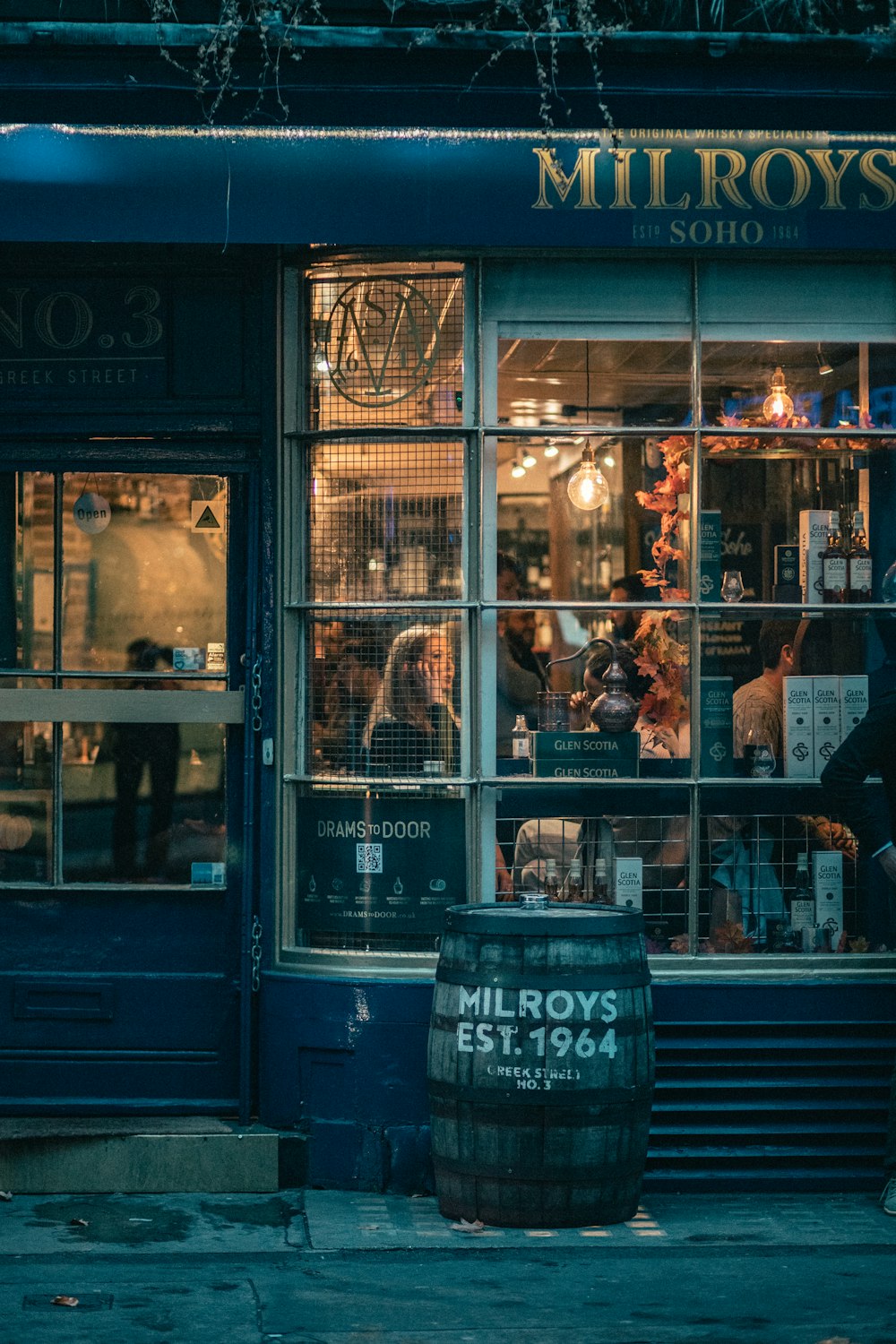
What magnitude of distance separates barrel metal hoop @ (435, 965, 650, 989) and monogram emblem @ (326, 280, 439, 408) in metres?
2.33

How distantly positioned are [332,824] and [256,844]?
0.35 metres

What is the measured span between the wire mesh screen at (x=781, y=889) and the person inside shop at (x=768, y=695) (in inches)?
12.4

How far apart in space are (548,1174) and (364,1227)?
0.72 m

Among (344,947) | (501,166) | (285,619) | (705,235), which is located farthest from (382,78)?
(344,947)

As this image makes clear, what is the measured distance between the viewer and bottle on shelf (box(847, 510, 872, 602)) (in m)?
7.41

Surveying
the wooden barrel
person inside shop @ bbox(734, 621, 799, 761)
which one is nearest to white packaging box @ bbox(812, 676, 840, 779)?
person inside shop @ bbox(734, 621, 799, 761)

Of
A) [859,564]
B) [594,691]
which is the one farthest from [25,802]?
[859,564]

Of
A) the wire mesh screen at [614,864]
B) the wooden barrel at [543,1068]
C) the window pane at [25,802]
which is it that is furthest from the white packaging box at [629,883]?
the window pane at [25,802]

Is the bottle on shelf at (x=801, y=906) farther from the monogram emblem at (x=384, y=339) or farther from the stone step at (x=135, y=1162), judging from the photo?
the monogram emblem at (x=384, y=339)

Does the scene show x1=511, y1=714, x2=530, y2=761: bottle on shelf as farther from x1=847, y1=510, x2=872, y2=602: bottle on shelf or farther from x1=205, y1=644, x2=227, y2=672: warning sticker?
x1=847, y1=510, x2=872, y2=602: bottle on shelf

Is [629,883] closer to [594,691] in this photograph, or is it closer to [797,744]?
[594,691]

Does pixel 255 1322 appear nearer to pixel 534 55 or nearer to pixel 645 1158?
pixel 645 1158

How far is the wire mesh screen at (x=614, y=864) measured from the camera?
7234mm

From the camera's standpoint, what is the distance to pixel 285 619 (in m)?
7.31
